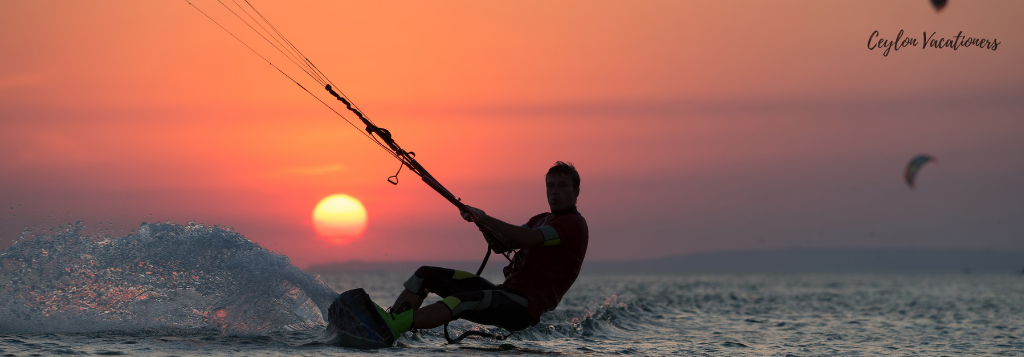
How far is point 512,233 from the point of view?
693 cm

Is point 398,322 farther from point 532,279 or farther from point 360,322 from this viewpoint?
point 532,279

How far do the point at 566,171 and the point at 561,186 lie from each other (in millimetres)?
144

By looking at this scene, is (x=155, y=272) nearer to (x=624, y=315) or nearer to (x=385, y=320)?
(x=385, y=320)

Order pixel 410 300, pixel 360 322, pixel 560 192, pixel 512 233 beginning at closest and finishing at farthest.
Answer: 1. pixel 512 233
2. pixel 360 322
3. pixel 560 192
4. pixel 410 300

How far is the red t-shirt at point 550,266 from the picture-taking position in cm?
744

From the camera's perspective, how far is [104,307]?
357 inches

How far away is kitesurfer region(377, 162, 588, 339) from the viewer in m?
7.38

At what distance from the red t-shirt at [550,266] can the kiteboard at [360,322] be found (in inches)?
44.9

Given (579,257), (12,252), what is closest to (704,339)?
(579,257)

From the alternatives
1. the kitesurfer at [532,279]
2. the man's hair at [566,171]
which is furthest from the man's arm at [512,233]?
the man's hair at [566,171]

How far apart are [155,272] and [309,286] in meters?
1.67

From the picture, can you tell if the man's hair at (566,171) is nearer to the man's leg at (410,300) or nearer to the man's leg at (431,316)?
the man's leg at (431,316)

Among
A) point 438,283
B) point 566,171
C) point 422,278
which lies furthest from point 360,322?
point 566,171

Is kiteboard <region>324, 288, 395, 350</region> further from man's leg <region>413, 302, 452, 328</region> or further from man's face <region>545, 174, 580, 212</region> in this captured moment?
man's face <region>545, 174, 580, 212</region>
